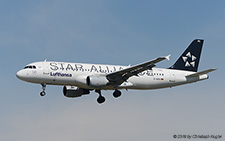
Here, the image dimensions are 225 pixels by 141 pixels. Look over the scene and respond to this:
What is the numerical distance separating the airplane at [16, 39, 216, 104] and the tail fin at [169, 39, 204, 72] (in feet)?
1.17

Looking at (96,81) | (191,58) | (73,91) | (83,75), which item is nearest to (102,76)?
(96,81)

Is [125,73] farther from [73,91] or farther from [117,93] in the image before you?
[73,91]

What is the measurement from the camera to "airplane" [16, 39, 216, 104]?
44219 mm

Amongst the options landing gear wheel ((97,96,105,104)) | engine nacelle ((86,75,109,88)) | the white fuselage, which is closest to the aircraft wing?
engine nacelle ((86,75,109,88))

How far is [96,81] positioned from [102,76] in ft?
4.17

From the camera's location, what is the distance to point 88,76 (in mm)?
45156

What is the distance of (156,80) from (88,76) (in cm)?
875

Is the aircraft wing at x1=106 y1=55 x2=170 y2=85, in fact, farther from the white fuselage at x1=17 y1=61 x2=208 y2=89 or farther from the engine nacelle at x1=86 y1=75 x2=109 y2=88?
the white fuselage at x1=17 y1=61 x2=208 y2=89

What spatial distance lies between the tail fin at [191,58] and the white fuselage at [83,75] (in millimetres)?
2616

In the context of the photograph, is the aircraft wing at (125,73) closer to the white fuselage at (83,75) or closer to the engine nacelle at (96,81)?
the engine nacelle at (96,81)

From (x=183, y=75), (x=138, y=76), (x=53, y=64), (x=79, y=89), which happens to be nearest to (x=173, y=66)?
(x=183, y=75)

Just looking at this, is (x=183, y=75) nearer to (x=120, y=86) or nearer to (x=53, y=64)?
(x=120, y=86)

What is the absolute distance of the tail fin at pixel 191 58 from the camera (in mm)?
53312

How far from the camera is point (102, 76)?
4581 cm
